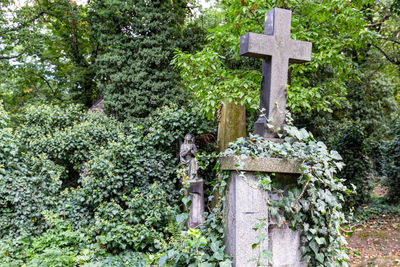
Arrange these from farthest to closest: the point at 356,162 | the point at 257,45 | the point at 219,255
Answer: the point at 356,162, the point at 257,45, the point at 219,255

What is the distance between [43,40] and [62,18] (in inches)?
69.3

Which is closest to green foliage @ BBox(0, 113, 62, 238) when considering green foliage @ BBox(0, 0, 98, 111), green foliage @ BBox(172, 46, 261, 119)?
green foliage @ BBox(172, 46, 261, 119)

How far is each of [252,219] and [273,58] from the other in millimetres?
1563

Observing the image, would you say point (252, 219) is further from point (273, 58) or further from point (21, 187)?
point (21, 187)

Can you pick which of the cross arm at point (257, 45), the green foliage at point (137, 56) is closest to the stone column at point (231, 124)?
the cross arm at point (257, 45)

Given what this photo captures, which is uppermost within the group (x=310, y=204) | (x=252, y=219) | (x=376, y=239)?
(x=310, y=204)

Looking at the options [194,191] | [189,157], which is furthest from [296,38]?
[194,191]

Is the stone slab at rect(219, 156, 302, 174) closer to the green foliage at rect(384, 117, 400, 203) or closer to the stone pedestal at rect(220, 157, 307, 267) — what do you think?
the stone pedestal at rect(220, 157, 307, 267)

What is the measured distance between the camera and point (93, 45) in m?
12.4

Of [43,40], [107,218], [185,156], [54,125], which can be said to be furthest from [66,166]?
[43,40]

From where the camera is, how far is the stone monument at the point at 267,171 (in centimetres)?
229

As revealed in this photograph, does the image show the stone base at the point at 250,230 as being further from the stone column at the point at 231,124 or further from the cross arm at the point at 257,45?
the stone column at the point at 231,124

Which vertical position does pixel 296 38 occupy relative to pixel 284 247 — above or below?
above

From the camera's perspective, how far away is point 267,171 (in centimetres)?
240
